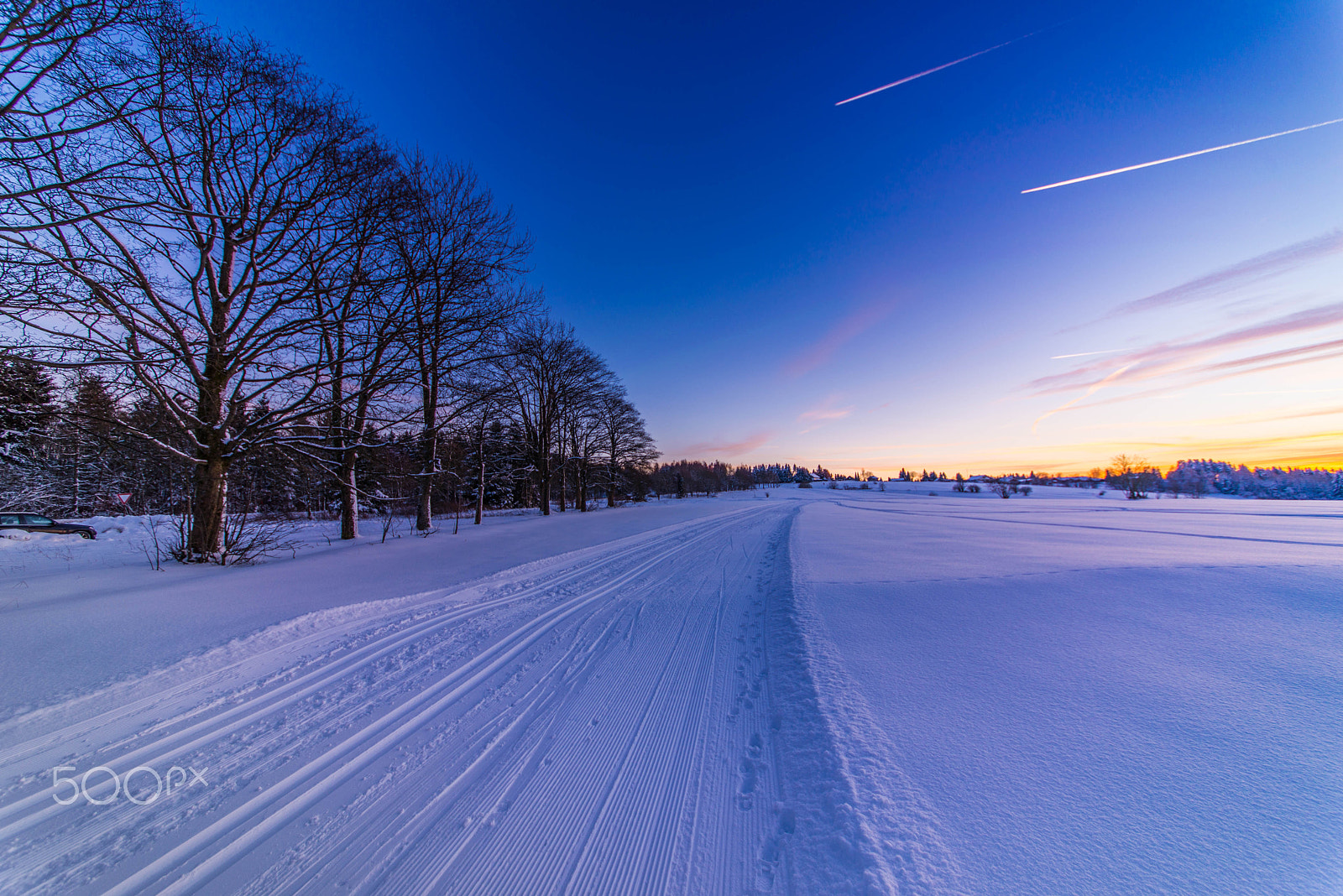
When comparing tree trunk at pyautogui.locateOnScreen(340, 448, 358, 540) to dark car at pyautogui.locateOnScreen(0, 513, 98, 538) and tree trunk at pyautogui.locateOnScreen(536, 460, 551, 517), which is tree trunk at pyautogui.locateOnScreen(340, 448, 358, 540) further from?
dark car at pyautogui.locateOnScreen(0, 513, 98, 538)

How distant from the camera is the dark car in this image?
46.9 ft

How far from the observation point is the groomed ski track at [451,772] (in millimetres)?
1812

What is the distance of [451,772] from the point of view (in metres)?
2.45

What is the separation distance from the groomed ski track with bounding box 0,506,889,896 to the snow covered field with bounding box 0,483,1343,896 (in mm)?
19

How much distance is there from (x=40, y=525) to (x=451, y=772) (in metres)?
25.0

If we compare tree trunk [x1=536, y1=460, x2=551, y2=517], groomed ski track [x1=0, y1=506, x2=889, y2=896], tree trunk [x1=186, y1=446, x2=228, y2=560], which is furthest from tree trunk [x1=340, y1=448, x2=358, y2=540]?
tree trunk [x1=536, y1=460, x2=551, y2=517]

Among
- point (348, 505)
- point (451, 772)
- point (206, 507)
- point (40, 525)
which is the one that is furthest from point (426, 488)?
point (40, 525)

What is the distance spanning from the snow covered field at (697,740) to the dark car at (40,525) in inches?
591

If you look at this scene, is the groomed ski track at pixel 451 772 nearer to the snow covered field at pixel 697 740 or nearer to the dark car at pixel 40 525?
the snow covered field at pixel 697 740

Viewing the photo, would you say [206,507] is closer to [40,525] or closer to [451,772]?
[451,772]

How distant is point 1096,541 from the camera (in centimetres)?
863

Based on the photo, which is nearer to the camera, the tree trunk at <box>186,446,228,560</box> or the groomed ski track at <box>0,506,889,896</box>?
the groomed ski track at <box>0,506,889,896</box>

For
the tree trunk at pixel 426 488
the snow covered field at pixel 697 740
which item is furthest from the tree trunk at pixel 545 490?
the snow covered field at pixel 697 740

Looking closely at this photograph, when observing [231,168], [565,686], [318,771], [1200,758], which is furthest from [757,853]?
[231,168]
